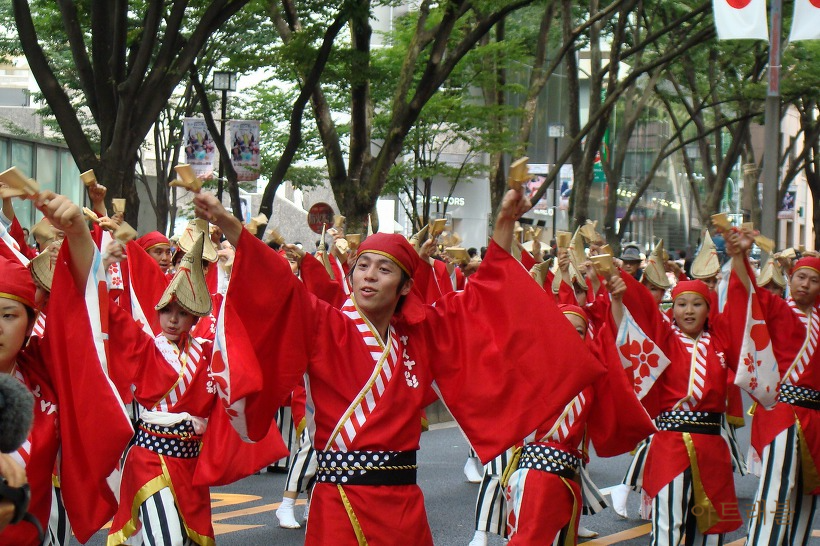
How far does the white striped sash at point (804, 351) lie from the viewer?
6.80 meters

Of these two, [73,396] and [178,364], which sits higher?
[73,396]

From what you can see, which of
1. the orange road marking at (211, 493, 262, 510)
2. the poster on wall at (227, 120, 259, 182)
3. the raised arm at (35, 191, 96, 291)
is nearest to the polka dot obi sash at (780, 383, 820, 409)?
the orange road marking at (211, 493, 262, 510)

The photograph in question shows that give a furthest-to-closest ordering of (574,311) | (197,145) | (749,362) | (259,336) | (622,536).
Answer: (197,145)
(622,536)
(749,362)
(574,311)
(259,336)

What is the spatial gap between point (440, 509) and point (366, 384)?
4.56 meters

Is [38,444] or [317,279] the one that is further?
[317,279]

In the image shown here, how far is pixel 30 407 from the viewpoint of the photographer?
2.37 meters

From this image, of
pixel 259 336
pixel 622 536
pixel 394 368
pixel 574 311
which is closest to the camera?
pixel 259 336

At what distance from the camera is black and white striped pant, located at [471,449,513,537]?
279 inches

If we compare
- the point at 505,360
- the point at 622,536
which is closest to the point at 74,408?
the point at 505,360

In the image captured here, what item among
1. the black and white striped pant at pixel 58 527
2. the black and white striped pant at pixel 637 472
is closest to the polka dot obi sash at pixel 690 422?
the black and white striped pant at pixel 637 472

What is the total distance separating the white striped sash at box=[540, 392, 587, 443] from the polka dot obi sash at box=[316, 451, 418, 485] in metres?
1.93

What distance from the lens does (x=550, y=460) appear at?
19.4 ft

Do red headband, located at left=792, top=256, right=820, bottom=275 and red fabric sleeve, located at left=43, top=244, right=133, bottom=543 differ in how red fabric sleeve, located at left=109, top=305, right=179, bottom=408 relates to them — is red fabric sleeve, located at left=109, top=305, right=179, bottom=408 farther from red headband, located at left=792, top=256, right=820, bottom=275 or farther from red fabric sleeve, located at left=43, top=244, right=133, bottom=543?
red headband, located at left=792, top=256, right=820, bottom=275

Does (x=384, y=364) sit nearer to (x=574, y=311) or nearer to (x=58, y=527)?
(x=58, y=527)
